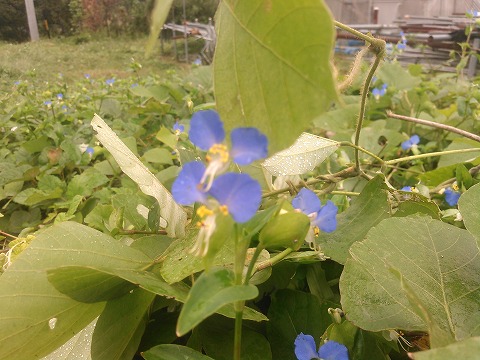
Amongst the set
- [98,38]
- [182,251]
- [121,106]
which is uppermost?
[98,38]

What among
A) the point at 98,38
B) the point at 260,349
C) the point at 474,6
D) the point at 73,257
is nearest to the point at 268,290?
the point at 260,349

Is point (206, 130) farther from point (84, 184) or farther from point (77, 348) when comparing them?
point (84, 184)

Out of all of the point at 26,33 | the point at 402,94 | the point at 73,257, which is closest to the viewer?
the point at 73,257

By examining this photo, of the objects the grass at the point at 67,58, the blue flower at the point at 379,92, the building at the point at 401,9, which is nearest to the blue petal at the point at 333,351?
the grass at the point at 67,58

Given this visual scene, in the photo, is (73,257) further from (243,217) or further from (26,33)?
(26,33)

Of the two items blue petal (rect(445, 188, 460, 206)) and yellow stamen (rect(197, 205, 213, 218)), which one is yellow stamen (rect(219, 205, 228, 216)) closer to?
yellow stamen (rect(197, 205, 213, 218))

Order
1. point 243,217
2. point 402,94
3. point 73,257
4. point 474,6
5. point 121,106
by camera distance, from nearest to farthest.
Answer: point 243,217 < point 73,257 < point 402,94 < point 121,106 < point 474,6

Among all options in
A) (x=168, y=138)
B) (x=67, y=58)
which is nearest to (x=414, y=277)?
(x=168, y=138)
